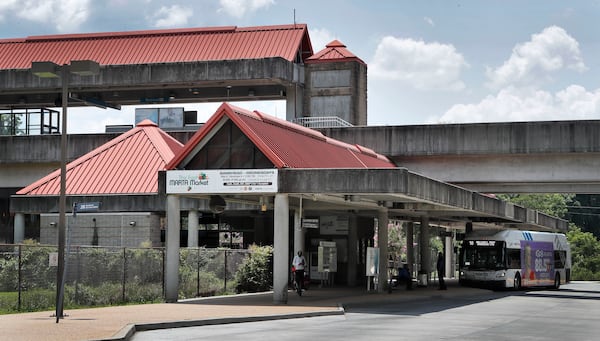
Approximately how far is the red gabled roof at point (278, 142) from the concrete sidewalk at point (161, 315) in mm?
4873

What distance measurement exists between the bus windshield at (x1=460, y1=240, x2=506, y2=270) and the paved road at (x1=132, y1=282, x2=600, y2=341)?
14.9 metres

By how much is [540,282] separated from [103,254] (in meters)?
29.8

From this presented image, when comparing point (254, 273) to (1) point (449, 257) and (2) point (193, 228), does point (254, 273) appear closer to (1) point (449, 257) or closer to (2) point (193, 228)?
(2) point (193, 228)

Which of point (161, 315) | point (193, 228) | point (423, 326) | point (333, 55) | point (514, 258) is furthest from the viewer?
point (333, 55)

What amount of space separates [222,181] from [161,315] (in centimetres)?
780

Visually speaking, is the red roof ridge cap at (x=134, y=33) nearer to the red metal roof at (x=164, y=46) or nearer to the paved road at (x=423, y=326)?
the red metal roof at (x=164, y=46)

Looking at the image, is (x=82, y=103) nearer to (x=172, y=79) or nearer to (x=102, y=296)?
(x=172, y=79)

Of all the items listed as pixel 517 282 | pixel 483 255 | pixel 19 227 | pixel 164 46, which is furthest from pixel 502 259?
pixel 164 46

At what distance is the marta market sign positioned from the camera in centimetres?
3080

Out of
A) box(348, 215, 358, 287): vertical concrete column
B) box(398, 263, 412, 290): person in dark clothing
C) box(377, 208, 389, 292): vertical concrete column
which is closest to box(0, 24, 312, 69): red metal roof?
box(348, 215, 358, 287): vertical concrete column

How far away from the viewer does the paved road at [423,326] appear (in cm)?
1981

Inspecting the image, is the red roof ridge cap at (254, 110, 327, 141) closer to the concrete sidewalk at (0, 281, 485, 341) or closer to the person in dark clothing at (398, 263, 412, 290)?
the concrete sidewalk at (0, 281, 485, 341)

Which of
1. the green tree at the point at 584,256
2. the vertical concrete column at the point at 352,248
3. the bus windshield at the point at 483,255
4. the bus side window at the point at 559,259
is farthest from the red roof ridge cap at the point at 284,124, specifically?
the green tree at the point at 584,256

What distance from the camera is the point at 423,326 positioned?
22.9 metres
